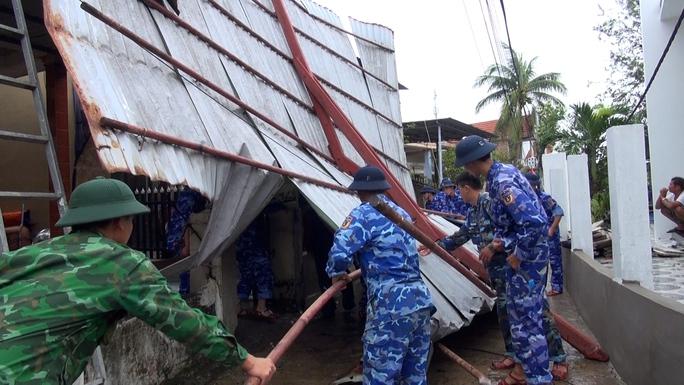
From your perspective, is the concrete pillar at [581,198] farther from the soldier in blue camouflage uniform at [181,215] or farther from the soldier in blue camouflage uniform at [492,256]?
the soldier in blue camouflage uniform at [181,215]

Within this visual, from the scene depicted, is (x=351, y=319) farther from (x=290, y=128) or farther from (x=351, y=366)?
(x=290, y=128)

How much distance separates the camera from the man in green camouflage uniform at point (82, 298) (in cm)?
171

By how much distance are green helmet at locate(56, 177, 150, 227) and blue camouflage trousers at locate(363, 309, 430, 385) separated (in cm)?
171

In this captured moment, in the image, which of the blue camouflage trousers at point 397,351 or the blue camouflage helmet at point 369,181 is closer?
the blue camouflage trousers at point 397,351

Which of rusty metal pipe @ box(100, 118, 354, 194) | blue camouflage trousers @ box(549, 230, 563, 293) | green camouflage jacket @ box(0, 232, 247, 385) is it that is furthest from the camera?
blue camouflage trousers @ box(549, 230, 563, 293)

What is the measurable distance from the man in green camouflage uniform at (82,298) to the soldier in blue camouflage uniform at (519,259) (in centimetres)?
235

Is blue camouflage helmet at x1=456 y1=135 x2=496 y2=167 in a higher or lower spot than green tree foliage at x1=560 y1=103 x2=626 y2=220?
lower

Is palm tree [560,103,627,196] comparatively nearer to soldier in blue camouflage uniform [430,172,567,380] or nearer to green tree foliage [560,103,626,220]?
green tree foliage [560,103,626,220]

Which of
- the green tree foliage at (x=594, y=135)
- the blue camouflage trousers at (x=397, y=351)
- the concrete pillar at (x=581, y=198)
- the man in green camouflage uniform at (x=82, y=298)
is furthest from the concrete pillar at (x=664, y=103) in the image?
the man in green camouflage uniform at (x=82, y=298)

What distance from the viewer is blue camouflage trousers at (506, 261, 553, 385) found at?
3773mm

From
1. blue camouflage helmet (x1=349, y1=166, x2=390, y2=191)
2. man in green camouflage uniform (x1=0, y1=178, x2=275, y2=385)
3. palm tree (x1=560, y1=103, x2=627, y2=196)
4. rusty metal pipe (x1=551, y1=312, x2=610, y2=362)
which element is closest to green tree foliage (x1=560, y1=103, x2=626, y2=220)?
palm tree (x1=560, y1=103, x2=627, y2=196)

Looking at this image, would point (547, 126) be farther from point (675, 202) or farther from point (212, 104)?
point (212, 104)

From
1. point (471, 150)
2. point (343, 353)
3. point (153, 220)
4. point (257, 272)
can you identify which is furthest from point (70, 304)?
point (153, 220)

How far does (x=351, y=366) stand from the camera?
480 centimetres
